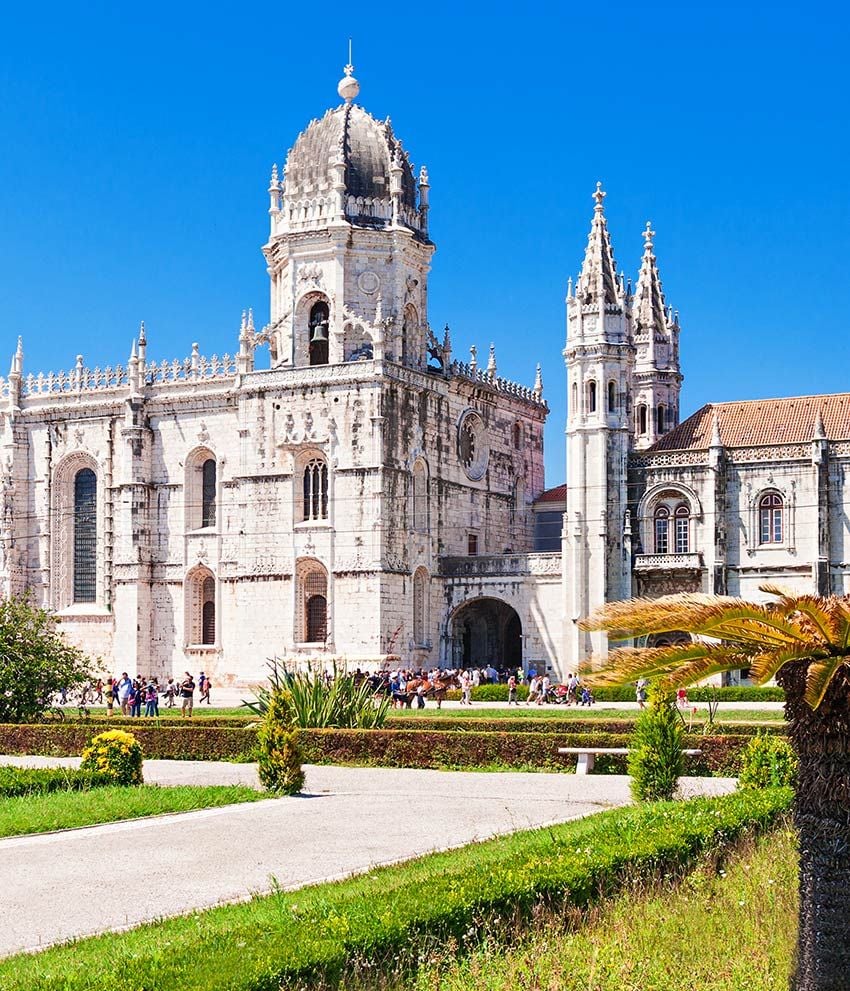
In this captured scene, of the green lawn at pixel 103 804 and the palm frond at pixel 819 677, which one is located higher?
the palm frond at pixel 819 677

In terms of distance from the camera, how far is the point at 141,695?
43.2 metres

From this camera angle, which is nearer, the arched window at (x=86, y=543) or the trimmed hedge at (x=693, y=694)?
the trimmed hedge at (x=693, y=694)

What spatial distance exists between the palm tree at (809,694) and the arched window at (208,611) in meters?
46.0

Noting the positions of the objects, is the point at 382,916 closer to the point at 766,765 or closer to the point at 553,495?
the point at 766,765

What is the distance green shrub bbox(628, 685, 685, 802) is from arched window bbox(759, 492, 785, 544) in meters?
30.1

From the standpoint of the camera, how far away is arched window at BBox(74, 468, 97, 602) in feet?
193

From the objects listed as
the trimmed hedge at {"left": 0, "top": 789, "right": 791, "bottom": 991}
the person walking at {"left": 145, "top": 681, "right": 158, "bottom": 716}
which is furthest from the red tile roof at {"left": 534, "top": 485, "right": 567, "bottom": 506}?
the trimmed hedge at {"left": 0, "top": 789, "right": 791, "bottom": 991}

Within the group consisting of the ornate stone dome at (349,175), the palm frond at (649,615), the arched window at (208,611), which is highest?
the ornate stone dome at (349,175)

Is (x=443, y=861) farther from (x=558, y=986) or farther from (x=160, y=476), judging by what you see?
(x=160, y=476)

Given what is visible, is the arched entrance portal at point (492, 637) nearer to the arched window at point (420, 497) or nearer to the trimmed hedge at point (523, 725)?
the arched window at point (420, 497)

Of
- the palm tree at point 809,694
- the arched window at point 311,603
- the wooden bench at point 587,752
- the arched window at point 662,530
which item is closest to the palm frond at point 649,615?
the palm tree at point 809,694

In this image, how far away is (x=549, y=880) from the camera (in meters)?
12.5

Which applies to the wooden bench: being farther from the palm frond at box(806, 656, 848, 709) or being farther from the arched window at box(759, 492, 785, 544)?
the arched window at box(759, 492, 785, 544)

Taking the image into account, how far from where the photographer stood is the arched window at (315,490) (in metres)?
52.9
